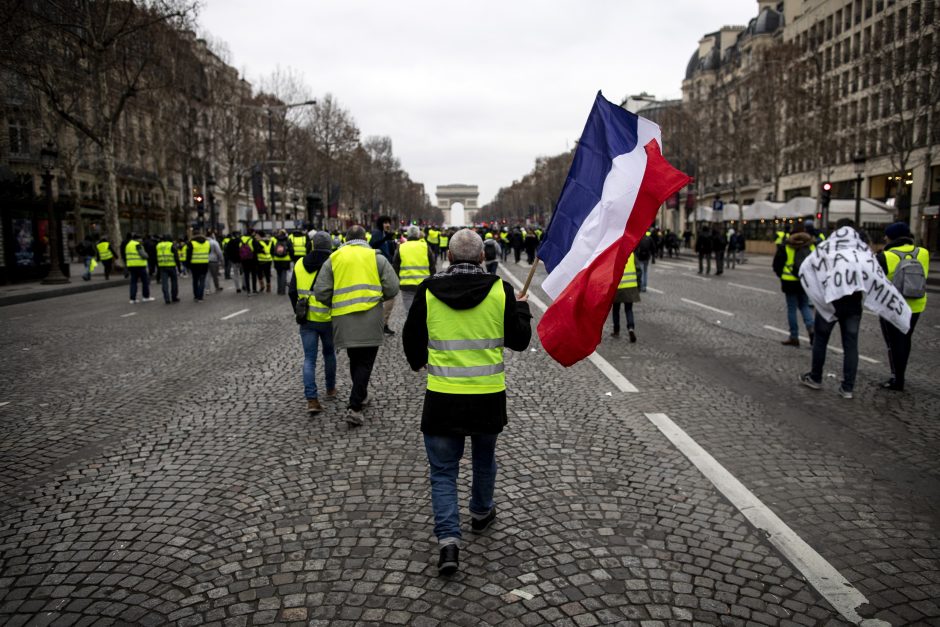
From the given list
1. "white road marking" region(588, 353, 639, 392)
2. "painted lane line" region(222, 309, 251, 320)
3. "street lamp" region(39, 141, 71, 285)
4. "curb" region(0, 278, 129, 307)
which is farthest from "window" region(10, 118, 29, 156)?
"white road marking" region(588, 353, 639, 392)

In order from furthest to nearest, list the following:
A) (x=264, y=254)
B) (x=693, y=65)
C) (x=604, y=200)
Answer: (x=693, y=65) → (x=264, y=254) → (x=604, y=200)

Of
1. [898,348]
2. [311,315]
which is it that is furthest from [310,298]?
[898,348]

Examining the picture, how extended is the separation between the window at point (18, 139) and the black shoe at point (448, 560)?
138ft

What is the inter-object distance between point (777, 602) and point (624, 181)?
2.30 meters

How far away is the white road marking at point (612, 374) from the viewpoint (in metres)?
7.27

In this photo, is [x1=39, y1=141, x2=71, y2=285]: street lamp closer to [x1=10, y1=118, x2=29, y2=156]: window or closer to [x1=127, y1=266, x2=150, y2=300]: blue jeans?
[x1=127, y1=266, x2=150, y2=300]: blue jeans

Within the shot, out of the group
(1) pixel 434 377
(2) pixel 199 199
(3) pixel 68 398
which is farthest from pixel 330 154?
(1) pixel 434 377

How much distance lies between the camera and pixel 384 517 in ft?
13.2

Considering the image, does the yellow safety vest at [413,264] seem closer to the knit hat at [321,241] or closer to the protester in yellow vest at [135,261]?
the knit hat at [321,241]

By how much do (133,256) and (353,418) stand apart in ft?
43.1

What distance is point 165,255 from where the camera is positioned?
16.4 metres

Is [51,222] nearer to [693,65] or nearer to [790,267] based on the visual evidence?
[790,267]

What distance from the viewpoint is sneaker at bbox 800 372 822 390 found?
715 cm

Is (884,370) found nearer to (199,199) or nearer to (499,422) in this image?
(499,422)
